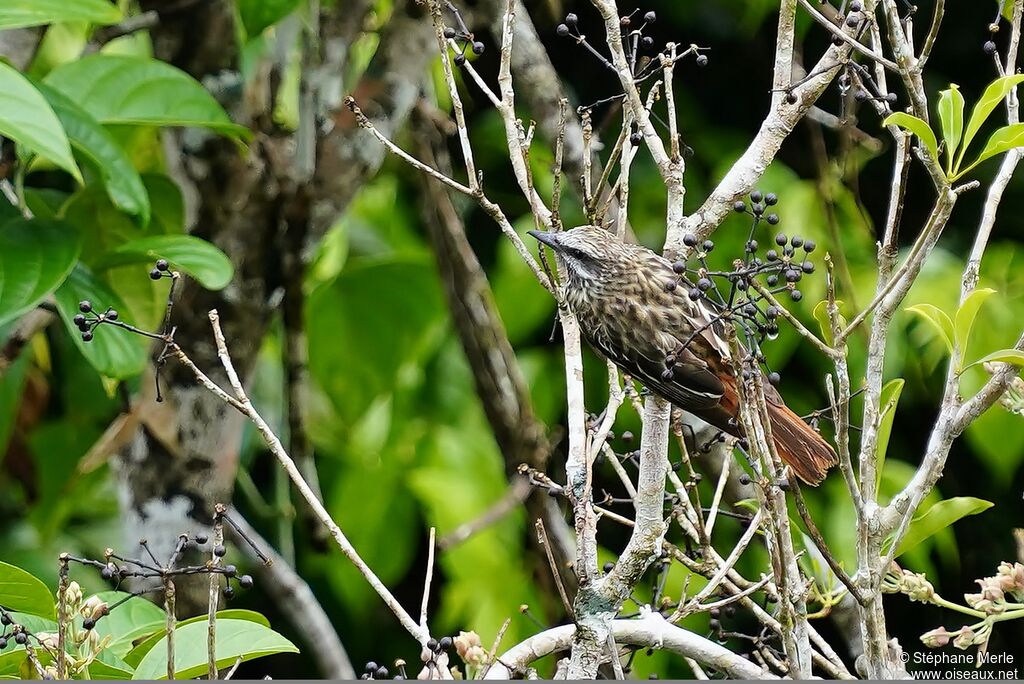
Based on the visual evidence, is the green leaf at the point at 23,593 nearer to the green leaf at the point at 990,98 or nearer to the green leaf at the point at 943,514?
the green leaf at the point at 943,514

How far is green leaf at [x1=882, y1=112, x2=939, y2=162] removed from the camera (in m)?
1.32

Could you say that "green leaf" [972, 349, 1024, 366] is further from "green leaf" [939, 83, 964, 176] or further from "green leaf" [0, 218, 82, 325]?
"green leaf" [0, 218, 82, 325]

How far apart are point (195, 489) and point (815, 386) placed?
2.34 metres

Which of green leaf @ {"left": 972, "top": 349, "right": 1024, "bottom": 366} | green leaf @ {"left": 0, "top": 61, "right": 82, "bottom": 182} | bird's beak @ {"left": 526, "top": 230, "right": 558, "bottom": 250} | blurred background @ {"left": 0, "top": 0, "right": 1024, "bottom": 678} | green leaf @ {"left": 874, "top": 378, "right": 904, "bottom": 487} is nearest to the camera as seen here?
green leaf @ {"left": 972, "top": 349, "right": 1024, "bottom": 366}

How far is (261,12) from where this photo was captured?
2.40 metres

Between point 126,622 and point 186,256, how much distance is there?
78 cm

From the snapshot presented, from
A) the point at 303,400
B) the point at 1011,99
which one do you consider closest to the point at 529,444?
the point at 303,400

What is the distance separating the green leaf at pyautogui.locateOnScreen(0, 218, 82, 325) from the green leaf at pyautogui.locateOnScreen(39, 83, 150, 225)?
127mm

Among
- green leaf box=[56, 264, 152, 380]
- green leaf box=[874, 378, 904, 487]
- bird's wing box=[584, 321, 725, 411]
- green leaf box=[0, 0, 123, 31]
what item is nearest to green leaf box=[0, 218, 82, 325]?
green leaf box=[56, 264, 152, 380]

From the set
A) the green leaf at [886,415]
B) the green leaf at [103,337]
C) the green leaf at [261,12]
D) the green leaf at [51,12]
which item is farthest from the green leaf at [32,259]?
the green leaf at [886,415]

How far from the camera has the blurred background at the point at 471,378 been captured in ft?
12.0

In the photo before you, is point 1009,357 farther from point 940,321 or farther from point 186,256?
point 186,256

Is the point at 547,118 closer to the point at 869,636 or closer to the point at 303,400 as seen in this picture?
the point at 303,400

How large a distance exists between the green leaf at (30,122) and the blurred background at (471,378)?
166cm
